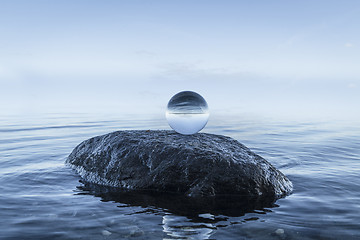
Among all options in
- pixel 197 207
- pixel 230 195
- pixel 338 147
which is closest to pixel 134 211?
pixel 197 207

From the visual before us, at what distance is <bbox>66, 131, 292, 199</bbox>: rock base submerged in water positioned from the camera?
4684 millimetres

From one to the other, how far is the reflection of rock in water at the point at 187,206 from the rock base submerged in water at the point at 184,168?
6.8 inches

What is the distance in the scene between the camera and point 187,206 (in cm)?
417

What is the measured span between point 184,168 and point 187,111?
1.24 metres

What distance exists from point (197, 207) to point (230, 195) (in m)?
0.73

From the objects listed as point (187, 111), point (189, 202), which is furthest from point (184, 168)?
point (187, 111)

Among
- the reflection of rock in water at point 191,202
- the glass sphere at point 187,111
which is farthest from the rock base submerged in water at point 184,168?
the glass sphere at point 187,111

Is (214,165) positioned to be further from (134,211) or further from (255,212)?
(134,211)

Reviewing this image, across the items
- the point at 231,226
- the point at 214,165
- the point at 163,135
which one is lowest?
the point at 231,226

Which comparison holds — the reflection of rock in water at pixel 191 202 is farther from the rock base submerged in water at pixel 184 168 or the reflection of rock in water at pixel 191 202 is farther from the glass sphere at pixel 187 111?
the glass sphere at pixel 187 111

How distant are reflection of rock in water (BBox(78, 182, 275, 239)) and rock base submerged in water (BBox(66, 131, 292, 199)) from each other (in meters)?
0.17

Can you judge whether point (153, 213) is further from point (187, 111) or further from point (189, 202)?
point (187, 111)

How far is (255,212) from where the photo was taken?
3.98 meters

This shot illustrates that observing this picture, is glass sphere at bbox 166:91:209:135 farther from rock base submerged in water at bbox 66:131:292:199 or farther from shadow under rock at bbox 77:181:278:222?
shadow under rock at bbox 77:181:278:222
